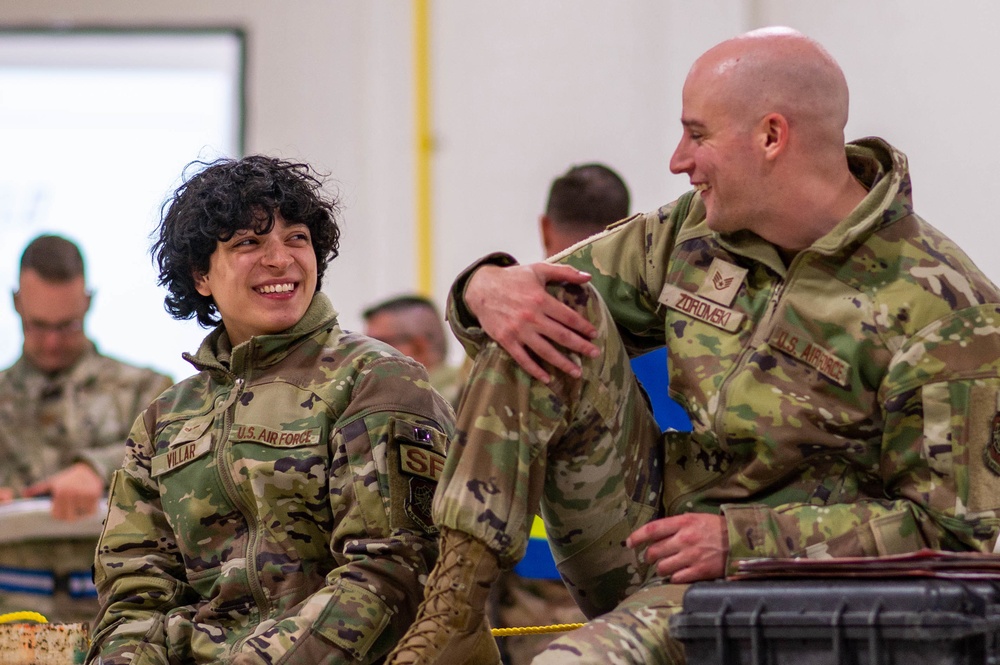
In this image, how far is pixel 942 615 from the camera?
1.61 meters

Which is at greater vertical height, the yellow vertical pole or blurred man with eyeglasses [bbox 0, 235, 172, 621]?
the yellow vertical pole

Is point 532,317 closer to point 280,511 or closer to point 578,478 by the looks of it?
point 578,478

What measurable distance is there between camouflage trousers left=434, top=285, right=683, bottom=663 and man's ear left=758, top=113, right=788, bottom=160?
14.3 inches

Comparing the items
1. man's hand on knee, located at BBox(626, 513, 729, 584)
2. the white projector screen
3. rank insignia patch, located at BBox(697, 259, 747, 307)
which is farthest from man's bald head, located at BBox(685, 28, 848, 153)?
the white projector screen

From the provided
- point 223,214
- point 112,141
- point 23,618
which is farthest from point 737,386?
point 112,141

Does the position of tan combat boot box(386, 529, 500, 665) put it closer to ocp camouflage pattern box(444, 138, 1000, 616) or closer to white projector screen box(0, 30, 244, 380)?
ocp camouflage pattern box(444, 138, 1000, 616)

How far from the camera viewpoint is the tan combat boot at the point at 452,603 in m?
1.93

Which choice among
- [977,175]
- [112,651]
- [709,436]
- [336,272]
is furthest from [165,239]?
[336,272]

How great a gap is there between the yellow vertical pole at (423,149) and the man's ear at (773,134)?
3617 millimetres

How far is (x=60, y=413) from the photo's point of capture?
4555 mm

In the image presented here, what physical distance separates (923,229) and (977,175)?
6.85 ft

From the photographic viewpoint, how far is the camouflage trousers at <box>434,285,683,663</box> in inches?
76.5

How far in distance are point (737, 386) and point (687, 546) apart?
0.29 metres

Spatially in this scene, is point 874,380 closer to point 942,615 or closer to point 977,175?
point 942,615
